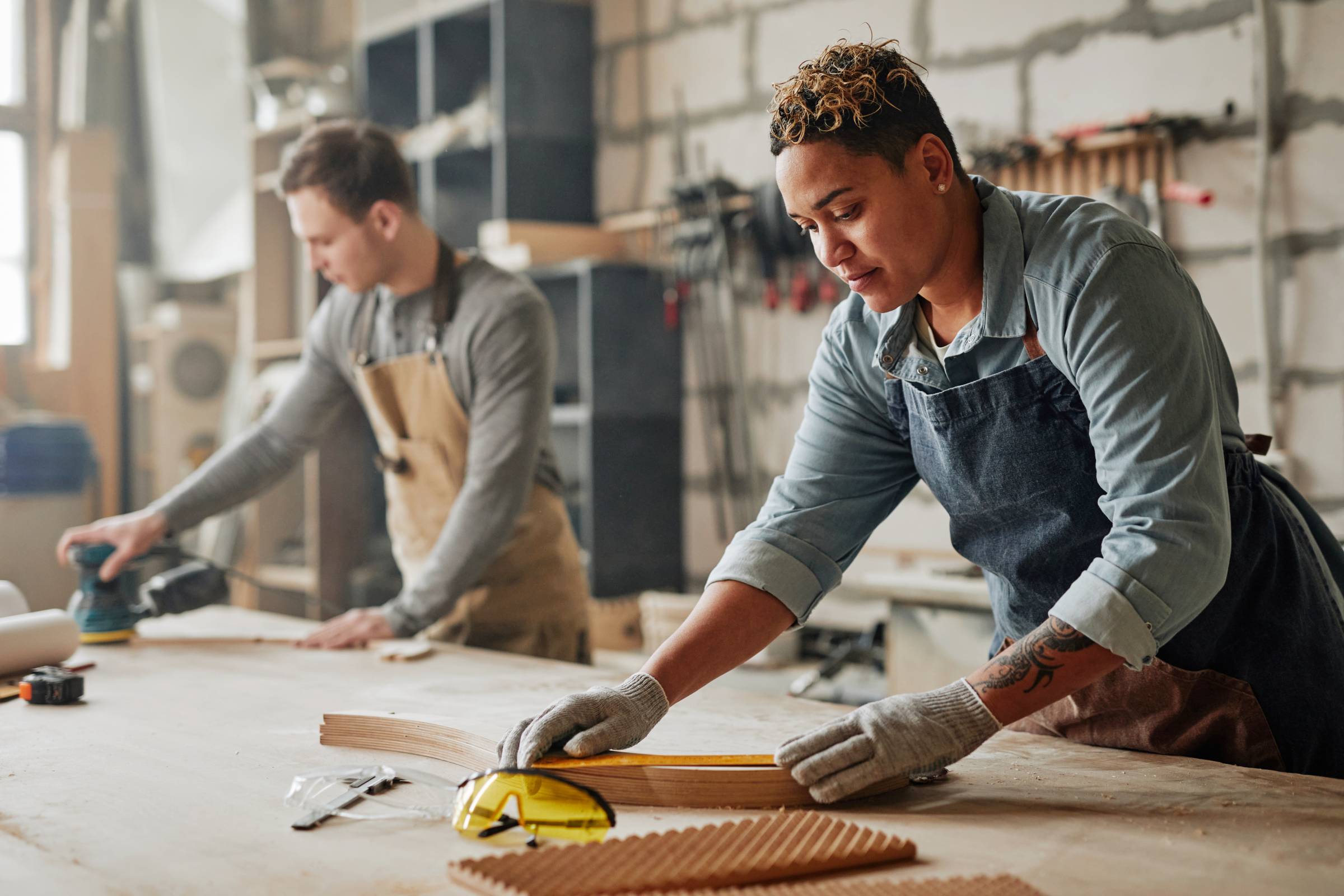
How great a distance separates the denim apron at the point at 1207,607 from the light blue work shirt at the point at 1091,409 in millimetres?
44

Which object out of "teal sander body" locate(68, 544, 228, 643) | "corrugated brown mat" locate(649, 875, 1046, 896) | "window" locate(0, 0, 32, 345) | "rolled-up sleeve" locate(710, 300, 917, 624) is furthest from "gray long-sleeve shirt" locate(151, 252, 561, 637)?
"window" locate(0, 0, 32, 345)

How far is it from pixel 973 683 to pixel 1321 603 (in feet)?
1.69

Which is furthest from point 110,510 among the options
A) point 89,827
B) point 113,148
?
point 89,827

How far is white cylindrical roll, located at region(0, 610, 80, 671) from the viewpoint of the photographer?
184 cm

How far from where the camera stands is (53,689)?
5.72ft

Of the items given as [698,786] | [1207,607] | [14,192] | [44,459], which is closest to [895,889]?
[698,786]

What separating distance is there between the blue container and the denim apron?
3.10 metres

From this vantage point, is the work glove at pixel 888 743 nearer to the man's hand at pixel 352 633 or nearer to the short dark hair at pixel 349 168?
the man's hand at pixel 352 633

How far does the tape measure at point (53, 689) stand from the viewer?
5.72 feet

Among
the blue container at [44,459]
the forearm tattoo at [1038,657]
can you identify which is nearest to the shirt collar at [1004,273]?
the forearm tattoo at [1038,657]

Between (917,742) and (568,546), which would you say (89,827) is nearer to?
(917,742)

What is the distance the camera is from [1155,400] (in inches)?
48.4

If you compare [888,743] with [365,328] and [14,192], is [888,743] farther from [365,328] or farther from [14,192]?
[14,192]

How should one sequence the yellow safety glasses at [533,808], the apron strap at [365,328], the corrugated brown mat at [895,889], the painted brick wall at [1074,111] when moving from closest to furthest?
the corrugated brown mat at [895,889] < the yellow safety glasses at [533,808] < the apron strap at [365,328] < the painted brick wall at [1074,111]
